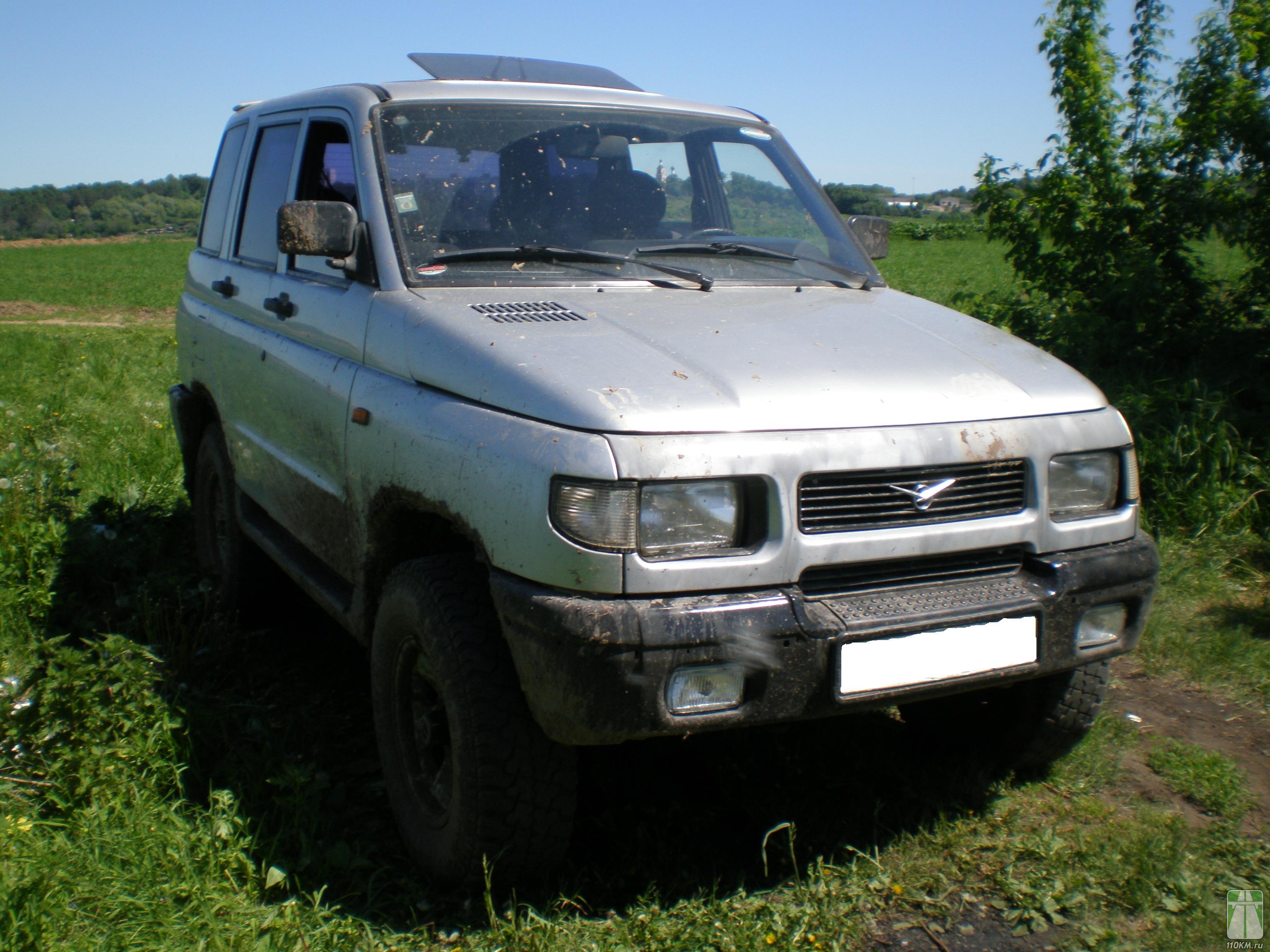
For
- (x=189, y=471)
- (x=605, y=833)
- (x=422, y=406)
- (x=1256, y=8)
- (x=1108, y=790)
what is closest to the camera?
(x=422, y=406)

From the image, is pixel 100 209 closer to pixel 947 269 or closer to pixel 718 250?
pixel 947 269

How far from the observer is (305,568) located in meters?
3.43

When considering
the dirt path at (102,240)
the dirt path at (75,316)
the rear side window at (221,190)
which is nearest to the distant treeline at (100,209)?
the dirt path at (102,240)

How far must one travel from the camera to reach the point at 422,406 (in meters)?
2.54

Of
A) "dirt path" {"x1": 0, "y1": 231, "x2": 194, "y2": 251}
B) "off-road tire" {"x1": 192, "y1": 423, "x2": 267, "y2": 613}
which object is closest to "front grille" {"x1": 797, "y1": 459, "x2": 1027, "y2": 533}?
"off-road tire" {"x1": 192, "y1": 423, "x2": 267, "y2": 613}

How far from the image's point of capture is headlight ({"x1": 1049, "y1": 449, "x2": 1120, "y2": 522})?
8.23 ft

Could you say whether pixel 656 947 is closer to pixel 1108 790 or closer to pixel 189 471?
pixel 1108 790

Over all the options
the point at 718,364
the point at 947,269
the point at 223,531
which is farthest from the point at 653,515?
the point at 947,269

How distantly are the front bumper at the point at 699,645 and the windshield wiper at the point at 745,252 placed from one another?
1.38 metres

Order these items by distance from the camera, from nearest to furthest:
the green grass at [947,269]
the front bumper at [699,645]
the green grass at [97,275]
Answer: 1. the front bumper at [699,645]
2. the green grass at [947,269]
3. the green grass at [97,275]

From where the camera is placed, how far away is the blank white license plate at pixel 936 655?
2217 mm

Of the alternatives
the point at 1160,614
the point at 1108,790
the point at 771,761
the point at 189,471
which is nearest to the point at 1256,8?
the point at 1160,614

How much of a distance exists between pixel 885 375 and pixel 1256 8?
5.32 m

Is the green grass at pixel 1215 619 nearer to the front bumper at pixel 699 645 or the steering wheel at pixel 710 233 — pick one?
the front bumper at pixel 699 645
